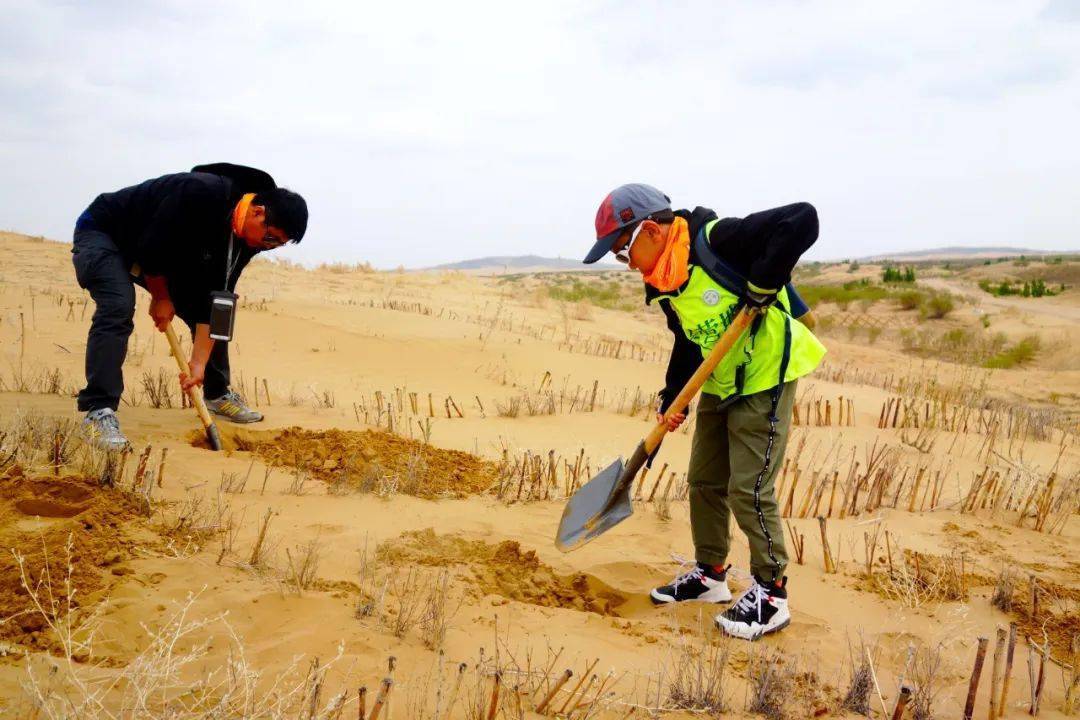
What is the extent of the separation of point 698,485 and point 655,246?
3.44 ft

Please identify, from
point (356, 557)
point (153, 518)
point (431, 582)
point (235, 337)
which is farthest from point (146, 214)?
point (235, 337)

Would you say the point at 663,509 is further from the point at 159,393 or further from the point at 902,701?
the point at 159,393

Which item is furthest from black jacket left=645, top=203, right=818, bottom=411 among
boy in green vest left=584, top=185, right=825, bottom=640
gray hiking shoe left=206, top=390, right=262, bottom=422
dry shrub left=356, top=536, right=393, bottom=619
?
gray hiking shoe left=206, top=390, right=262, bottom=422

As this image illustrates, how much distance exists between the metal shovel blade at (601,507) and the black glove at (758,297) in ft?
2.58

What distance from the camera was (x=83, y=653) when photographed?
204cm

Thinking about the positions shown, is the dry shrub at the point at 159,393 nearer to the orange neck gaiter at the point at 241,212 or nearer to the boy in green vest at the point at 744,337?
the orange neck gaiter at the point at 241,212

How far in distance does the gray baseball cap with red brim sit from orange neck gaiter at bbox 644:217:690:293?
94 mm

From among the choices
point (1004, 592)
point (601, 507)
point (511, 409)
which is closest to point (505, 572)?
point (601, 507)

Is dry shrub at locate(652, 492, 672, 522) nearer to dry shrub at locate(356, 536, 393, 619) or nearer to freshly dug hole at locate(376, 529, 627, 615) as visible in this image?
freshly dug hole at locate(376, 529, 627, 615)

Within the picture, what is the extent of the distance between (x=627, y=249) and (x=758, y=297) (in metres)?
0.50

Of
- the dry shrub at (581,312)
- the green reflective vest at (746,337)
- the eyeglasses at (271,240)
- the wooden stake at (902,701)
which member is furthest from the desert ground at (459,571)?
the dry shrub at (581,312)

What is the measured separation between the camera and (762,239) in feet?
8.37

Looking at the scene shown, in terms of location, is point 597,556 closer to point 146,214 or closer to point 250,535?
point 250,535

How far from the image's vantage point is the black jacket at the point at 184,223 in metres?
4.00
